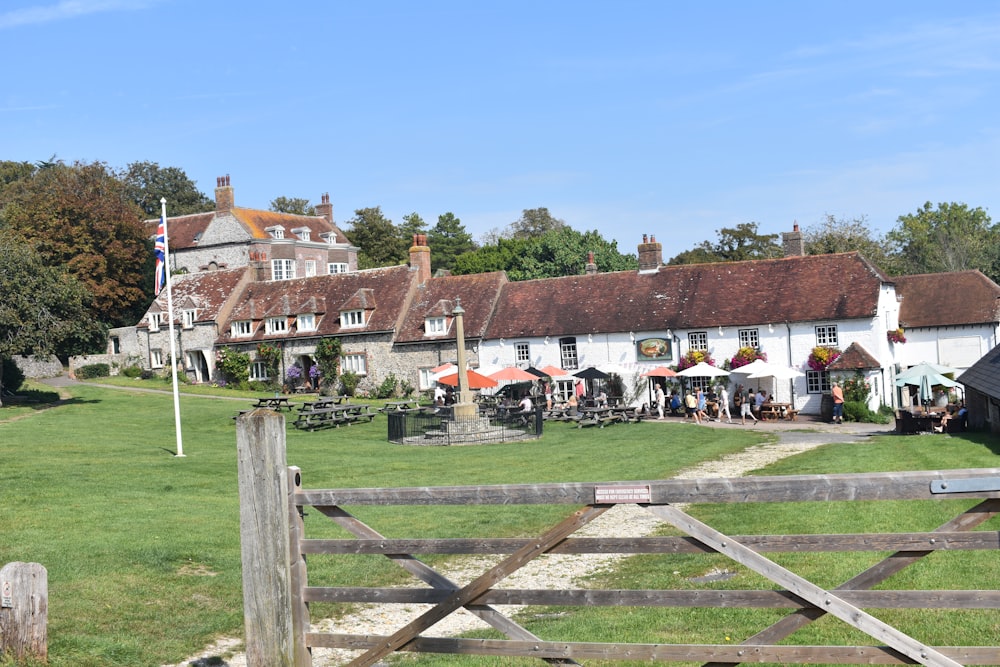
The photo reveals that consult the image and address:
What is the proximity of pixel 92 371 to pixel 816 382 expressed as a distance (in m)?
45.7

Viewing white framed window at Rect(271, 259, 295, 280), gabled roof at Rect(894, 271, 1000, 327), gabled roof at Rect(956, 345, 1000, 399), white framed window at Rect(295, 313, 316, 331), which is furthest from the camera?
white framed window at Rect(271, 259, 295, 280)

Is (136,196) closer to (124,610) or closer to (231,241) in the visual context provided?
(231,241)

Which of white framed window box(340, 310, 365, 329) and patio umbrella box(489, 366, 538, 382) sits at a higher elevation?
white framed window box(340, 310, 365, 329)

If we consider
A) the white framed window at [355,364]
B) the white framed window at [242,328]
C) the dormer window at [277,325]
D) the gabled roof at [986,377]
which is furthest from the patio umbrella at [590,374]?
the white framed window at [242,328]

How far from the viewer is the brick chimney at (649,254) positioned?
5316cm

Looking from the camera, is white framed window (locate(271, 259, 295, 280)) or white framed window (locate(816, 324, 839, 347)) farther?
white framed window (locate(271, 259, 295, 280))

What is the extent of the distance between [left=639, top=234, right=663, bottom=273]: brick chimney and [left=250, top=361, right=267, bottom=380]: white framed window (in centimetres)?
→ 2333

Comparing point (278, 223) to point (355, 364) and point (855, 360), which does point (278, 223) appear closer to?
point (355, 364)

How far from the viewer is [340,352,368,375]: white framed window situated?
181ft

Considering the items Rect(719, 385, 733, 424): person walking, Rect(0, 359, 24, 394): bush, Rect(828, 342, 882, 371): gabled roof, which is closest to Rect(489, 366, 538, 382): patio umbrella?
Rect(719, 385, 733, 424): person walking

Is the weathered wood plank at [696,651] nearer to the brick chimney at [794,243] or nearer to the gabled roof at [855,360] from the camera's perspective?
the gabled roof at [855,360]

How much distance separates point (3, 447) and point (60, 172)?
51.2m

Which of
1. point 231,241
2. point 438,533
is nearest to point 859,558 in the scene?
point 438,533

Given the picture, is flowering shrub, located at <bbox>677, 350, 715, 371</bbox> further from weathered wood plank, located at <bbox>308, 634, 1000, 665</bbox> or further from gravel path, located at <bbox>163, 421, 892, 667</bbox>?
weathered wood plank, located at <bbox>308, 634, 1000, 665</bbox>
